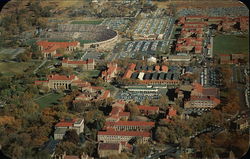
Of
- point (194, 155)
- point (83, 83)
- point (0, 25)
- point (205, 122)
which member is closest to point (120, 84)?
point (83, 83)

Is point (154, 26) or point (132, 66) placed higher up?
point (132, 66)

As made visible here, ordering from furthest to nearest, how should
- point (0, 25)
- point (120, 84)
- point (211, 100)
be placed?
point (0, 25) → point (120, 84) → point (211, 100)

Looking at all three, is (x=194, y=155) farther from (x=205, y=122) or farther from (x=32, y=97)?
(x=32, y=97)

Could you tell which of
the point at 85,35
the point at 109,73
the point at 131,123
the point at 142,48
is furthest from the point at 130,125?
the point at 85,35

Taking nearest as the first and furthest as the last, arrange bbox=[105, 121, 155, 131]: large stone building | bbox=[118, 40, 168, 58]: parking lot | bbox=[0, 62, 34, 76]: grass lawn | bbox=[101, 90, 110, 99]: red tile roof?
bbox=[105, 121, 155, 131]: large stone building → bbox=[101, 90, 110, 99]: red tile roof → bbox=[0, 62, 34, 76]: grass lawn → bbox=[118, 40, 168, 58]: parking lot

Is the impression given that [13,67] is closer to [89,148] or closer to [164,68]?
[164,68]

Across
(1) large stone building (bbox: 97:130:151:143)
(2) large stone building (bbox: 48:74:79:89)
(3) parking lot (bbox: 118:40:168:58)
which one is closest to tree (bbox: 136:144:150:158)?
(1) large stone building (bbox: 97:130:151:143)

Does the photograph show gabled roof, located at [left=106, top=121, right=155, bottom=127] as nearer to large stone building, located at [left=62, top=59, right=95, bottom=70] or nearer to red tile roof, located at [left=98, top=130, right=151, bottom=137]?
red tile roof, located at [left=98, top=130, right=151, bottom=137]
